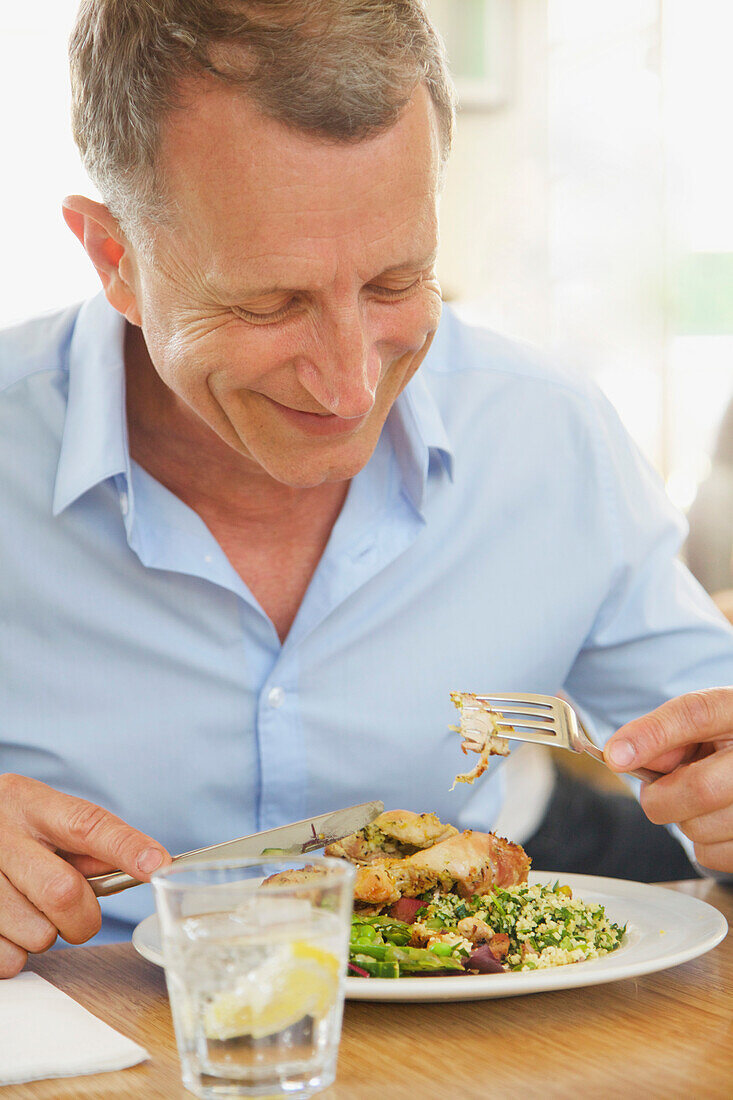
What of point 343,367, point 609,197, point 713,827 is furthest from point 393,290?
point 609,197

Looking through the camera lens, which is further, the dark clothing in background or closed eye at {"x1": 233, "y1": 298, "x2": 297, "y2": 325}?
the dark clothing in background

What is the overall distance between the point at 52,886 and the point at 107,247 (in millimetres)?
665

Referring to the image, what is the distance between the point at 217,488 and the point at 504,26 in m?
3.44

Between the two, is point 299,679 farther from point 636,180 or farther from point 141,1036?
point 636,180

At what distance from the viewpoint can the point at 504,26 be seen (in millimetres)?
4328

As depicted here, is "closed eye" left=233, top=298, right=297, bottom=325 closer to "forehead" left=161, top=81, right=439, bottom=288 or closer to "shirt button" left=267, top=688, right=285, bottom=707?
"forehead" left=161, top=81, right=439, bottom=288

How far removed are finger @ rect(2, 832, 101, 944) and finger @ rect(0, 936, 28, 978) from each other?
0.04 metres

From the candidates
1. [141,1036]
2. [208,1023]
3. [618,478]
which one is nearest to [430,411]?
[618,478]

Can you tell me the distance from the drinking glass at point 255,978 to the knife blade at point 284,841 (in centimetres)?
34

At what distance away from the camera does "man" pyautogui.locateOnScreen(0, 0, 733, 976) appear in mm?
1037

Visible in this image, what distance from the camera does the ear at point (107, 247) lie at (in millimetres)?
1235

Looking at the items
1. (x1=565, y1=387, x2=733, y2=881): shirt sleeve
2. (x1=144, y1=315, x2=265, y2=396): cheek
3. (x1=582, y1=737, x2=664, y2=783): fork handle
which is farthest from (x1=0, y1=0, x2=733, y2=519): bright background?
(x1=582, y1=737, x2=664, y2=783): fork handle

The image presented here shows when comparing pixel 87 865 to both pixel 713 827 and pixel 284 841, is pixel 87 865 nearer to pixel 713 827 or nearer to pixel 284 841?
pixel 284 841

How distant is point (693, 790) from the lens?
1084 millimetres
